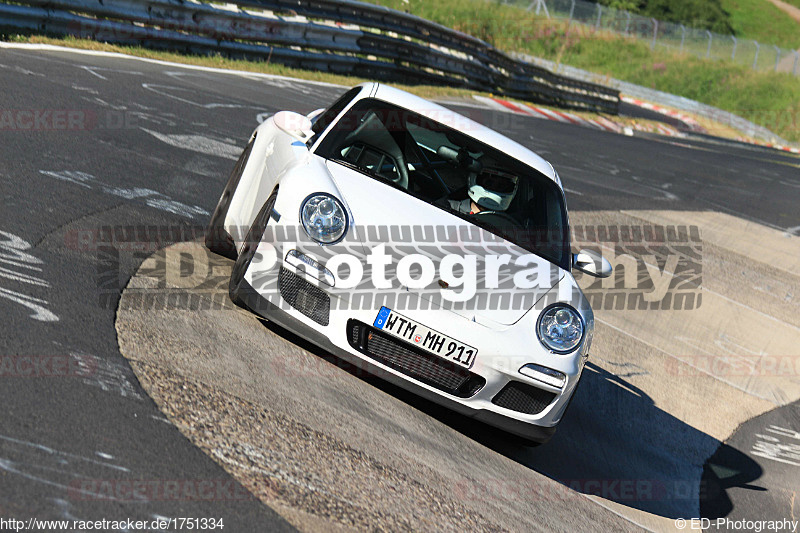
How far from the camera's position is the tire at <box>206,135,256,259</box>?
5637 mm

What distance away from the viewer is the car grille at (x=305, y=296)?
444 centimetres

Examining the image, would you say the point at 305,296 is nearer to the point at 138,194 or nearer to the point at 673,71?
the point at 138,194

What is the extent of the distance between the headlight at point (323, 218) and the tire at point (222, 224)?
3.72 feet

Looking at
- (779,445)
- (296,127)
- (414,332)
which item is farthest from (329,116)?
(779,445)

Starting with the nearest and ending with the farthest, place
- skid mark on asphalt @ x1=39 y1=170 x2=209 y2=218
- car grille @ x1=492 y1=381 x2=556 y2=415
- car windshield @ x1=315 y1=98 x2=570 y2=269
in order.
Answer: car grille @ x1=492 y1=381 x2=556 y2=415
car windshield @ x1=315 y1=98 x2=570 y2=269
skid mark on asphalt @ x1=39 y1=170 x2=209 y2=218

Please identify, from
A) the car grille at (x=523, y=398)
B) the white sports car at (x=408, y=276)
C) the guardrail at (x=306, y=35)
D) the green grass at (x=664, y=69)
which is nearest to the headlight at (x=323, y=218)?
the white sports car at (x=408, y=276)

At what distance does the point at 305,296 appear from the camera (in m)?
4.48

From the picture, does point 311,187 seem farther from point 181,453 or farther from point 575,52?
point 575,52

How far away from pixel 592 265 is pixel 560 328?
1.01m

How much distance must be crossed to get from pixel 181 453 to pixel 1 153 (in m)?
4.15

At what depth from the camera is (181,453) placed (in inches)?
134

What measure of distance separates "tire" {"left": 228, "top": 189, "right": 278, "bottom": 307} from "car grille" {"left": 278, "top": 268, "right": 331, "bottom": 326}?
0.26m

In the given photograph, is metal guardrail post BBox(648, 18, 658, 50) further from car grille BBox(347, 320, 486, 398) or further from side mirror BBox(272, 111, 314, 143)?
car grille BBox(347, 320, 486, 398)

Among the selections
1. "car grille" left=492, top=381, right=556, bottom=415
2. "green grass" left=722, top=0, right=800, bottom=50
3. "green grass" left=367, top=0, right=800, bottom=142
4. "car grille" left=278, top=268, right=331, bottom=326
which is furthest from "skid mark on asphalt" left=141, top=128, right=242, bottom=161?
"green grass" left=722, top=0, right=800, bottom=50
